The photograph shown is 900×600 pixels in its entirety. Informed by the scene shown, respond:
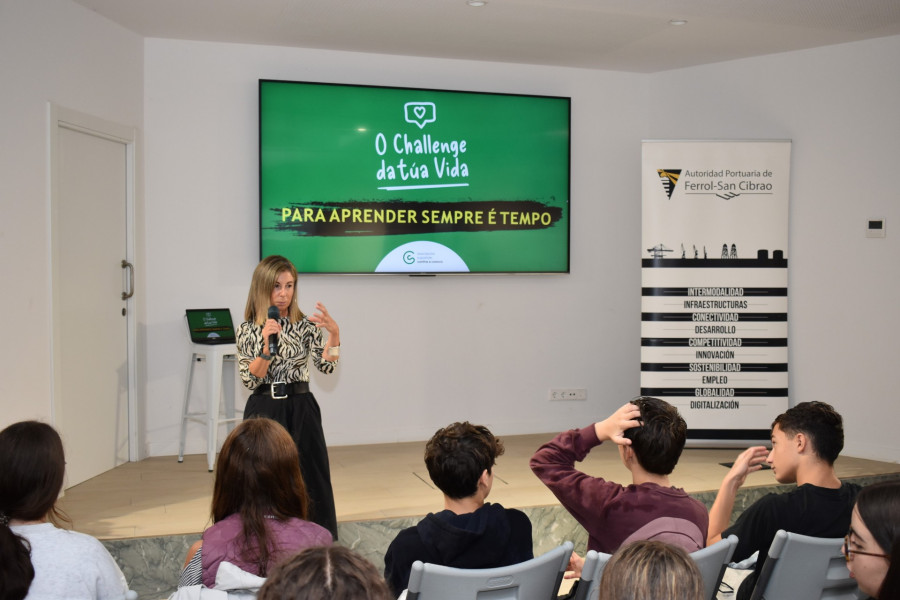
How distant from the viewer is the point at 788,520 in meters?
2.55

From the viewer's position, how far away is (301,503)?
2201 millimetres

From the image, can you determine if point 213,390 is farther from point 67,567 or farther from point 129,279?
point 67,567

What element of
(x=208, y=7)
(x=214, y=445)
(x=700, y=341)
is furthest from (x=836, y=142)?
(x=214, y=445)

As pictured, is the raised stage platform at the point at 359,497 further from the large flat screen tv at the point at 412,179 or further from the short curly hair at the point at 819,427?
the short curly hair at the point at 819,427

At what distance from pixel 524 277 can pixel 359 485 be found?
91.9 inches

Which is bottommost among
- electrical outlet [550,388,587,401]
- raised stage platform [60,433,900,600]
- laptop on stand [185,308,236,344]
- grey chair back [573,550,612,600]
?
raised stage platform [60,433,900,600]

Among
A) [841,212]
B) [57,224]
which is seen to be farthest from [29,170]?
[841,212]

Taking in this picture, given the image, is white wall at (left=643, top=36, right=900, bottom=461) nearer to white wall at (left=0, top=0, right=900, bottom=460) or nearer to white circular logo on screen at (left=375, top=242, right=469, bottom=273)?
white wall at (left=0, top=0, right=900, bottom=460)

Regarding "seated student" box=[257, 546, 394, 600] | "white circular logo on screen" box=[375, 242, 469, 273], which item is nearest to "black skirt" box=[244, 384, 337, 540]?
"white circular logo on screen" box=[375, 242, 469, 273]

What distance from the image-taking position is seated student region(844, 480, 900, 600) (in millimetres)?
1620

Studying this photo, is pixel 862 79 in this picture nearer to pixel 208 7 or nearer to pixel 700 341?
pixel 700 341

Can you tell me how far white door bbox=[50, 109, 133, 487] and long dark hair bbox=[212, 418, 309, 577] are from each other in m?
2.94

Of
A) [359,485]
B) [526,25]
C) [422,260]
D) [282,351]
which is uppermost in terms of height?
[526,25]

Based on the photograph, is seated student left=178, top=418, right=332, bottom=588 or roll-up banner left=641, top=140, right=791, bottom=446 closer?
seated student left=178, top=418, right=332, bottom=588
